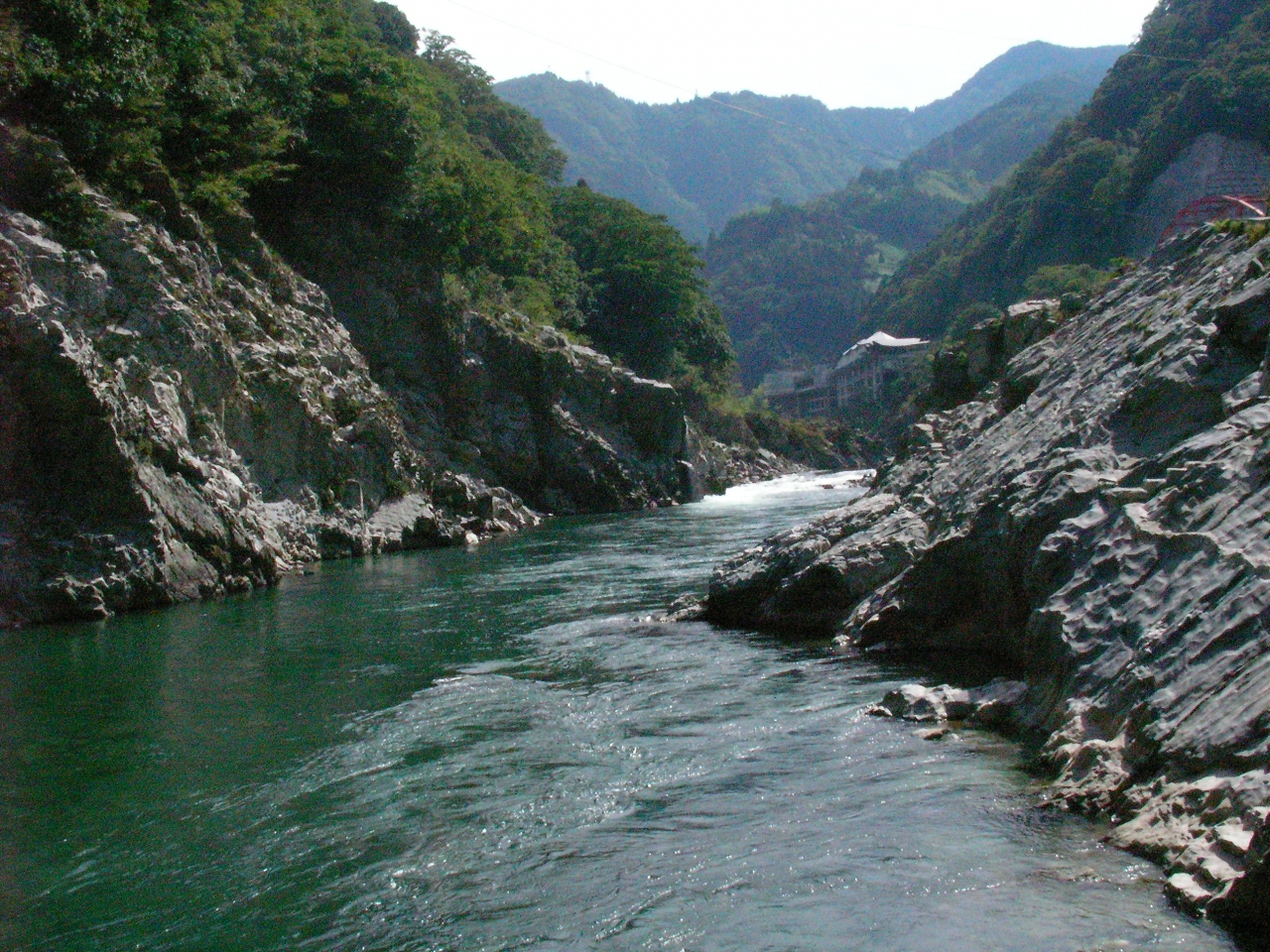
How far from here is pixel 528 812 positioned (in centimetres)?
741

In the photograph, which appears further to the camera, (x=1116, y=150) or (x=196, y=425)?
(x=1116, y=150)

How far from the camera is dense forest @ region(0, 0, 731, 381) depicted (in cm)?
2036

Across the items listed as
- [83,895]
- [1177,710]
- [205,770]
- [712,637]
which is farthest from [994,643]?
[83,895]

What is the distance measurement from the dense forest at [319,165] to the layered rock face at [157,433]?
4.96 ft

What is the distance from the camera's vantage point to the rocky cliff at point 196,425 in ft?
57.1

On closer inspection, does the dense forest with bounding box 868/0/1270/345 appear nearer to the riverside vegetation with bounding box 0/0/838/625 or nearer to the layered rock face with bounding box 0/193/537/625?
the riverside vegetation with bounding box 0/0/838/625

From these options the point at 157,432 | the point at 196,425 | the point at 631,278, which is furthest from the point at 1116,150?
the point at 157,432

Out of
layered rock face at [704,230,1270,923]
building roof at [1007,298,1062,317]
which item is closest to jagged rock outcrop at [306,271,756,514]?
building roof at [1007,298,1062,317]

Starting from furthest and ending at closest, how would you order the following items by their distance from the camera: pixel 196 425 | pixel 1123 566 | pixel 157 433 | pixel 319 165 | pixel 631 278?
pixel 631 278, pixel 319 165, pixel 196 425, pixel 157 433, pixel 1123 566

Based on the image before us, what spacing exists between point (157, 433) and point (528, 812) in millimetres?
14504

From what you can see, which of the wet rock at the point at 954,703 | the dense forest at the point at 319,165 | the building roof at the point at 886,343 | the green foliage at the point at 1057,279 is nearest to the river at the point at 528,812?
the wet rock at the point at 954,703

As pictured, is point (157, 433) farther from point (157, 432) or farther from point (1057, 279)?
point (1057, 279)

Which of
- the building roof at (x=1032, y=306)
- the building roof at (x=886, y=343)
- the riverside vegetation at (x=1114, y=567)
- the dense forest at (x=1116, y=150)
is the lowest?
the riverside vegetation at (x=1114, y=567)

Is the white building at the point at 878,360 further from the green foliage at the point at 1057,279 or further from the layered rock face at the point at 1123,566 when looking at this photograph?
the layered rock face at the point at 1123,566
